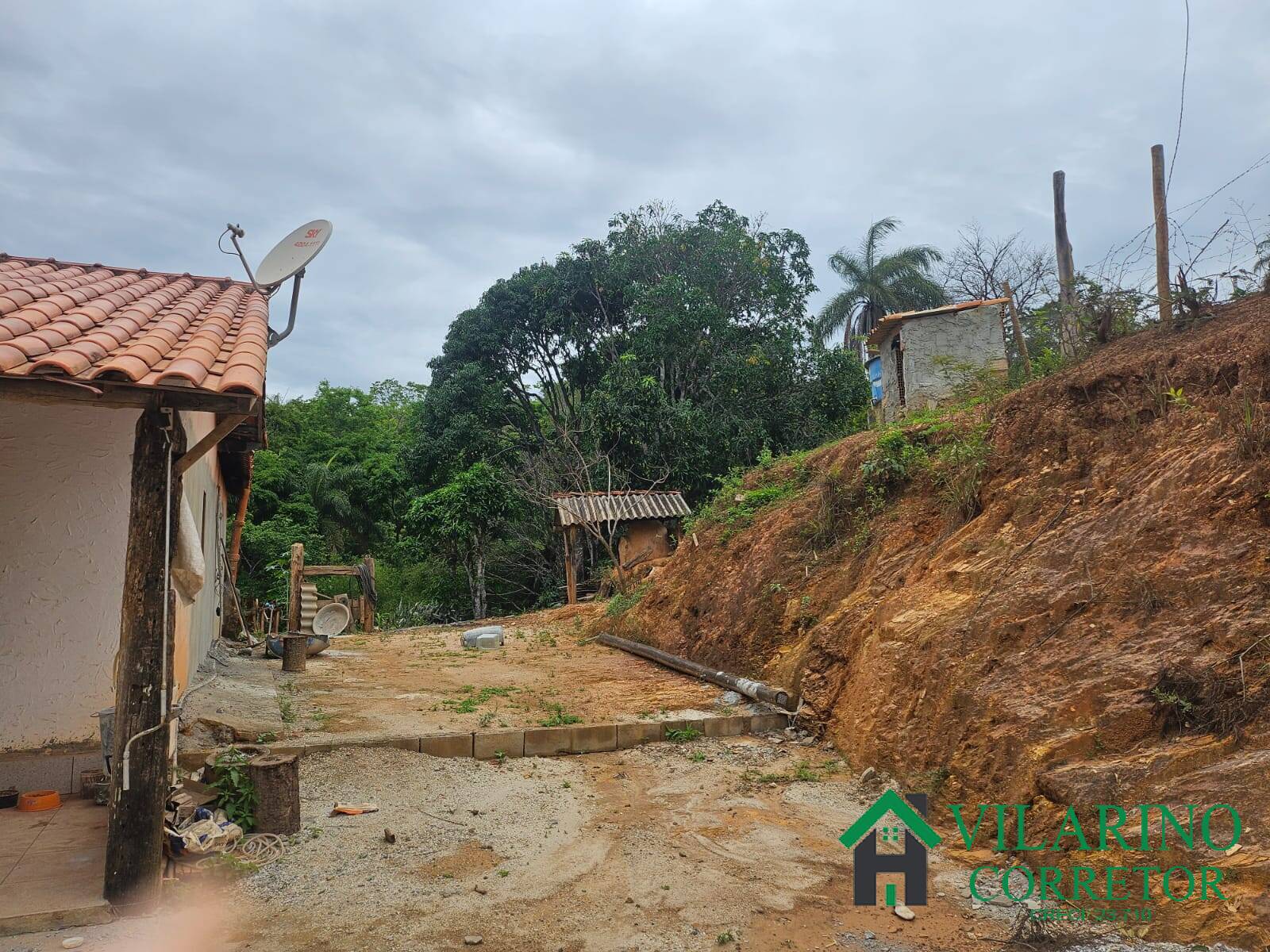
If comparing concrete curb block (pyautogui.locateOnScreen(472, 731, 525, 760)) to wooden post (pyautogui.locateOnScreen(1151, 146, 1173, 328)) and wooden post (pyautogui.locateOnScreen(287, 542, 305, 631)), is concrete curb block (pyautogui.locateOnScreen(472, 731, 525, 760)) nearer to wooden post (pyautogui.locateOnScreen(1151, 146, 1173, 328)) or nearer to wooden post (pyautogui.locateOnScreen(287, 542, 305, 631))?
wooden post (pyautogui.locateOnScreen(1151, 146, 1173, 328))

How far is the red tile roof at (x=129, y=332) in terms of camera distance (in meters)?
3.90

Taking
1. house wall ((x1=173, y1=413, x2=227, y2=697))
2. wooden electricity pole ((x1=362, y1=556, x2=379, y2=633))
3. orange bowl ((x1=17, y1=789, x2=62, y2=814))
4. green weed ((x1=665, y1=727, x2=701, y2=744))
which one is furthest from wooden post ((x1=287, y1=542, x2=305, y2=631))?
orange bowl ((x1=17, y1=789, x2=62, y2=814))

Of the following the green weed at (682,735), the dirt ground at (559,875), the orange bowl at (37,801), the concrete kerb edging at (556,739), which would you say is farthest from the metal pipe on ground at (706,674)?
the orange bowl at (37,801)

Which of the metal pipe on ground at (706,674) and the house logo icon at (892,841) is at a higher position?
the metal pipe on ground at (706,674)

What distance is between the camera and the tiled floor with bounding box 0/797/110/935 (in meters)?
3.85

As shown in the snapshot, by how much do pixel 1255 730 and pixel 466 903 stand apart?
419 centimetres

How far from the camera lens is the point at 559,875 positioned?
184 inches

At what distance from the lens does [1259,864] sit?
12.1 feet

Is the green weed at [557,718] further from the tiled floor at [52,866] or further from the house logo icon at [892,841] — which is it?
the tiled floor at [52,866]

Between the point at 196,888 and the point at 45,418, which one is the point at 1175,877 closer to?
the point at 196,888

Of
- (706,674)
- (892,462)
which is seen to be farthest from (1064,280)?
(706,674)

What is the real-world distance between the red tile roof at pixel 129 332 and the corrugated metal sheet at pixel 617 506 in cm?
1108

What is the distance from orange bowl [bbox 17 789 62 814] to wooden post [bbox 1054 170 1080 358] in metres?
9.83

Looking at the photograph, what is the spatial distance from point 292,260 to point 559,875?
6.06 metres
